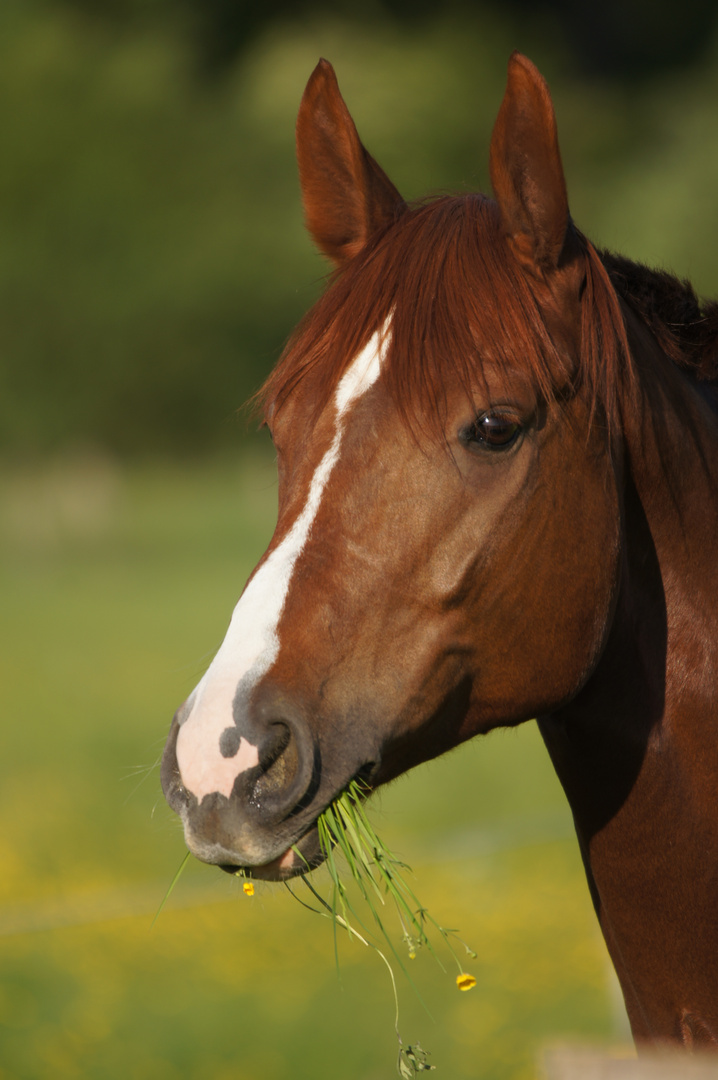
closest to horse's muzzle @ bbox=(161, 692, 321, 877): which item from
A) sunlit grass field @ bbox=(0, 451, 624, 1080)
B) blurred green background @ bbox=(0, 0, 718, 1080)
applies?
sunlit grass field @ bbox=(0, 451, 624, 1080)

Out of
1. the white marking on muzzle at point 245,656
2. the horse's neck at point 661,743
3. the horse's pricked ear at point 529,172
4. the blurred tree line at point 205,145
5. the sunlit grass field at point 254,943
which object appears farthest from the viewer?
the blurred tree line at point 205,145

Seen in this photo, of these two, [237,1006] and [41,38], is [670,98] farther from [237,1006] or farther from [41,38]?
[237,1006]

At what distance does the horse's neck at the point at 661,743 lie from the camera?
189 cm

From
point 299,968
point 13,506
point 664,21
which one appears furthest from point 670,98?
point 299,968

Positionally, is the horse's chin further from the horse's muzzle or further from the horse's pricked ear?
the horse's pricked ear

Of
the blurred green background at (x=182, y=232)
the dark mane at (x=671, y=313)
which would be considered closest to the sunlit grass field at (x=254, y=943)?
the dark mane at (x=671, y=313)

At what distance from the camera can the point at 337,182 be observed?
216 centimetres

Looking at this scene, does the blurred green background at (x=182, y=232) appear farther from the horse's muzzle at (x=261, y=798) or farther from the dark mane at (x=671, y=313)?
the horse's muzzle at (x=261, y=798)

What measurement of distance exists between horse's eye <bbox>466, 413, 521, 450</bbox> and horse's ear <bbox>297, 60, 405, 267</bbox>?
57 cm

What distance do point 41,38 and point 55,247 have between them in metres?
6.58

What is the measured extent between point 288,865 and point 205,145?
3160 centimetres

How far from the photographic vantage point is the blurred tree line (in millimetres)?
27969

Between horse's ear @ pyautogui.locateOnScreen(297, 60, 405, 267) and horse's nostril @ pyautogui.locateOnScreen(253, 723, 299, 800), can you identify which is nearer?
horse's nostril @ pyautogui.locateOnScreen(253, 723, 299, 800)

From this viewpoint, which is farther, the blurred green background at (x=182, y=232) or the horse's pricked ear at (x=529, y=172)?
the blurred green background at (x=182, y=232)
